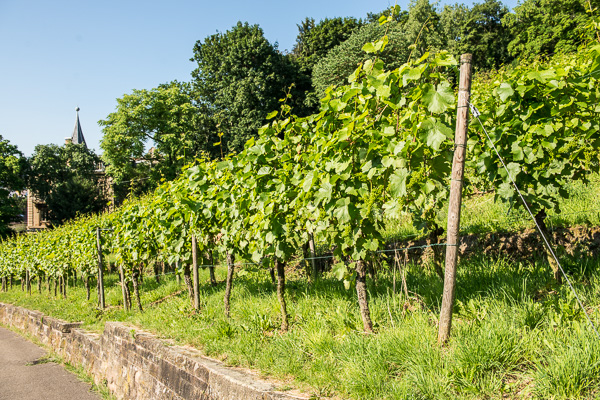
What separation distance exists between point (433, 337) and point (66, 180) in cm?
4475

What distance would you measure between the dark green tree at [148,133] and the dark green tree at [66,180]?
320 inches

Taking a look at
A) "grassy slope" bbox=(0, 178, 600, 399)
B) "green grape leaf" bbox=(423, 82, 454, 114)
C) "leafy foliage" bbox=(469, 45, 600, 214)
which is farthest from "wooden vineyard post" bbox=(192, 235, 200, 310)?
"green grape leaf" bbox=(423, 82, 454, 114)

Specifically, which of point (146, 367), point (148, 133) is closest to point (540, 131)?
point (146, 367)

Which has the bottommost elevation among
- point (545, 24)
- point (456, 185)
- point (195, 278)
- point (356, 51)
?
point (195, 278)

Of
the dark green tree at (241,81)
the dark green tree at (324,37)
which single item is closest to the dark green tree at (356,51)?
the dark green tree at (241,81)

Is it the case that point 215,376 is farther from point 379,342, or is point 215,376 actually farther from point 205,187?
point 205,187

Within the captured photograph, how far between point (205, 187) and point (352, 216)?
3239 mm

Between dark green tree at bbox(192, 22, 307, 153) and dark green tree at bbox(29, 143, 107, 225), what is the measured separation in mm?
14186

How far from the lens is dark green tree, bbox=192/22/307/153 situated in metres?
29.3

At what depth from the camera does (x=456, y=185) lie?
9.60ft

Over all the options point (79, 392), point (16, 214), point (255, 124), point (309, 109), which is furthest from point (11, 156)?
point (79, 392)

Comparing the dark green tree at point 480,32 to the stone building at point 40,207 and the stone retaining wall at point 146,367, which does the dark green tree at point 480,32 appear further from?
the stone retaining wall at point 146,367

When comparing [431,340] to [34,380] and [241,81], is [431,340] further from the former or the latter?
[241,81]

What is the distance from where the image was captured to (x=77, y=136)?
63062 millimetres
